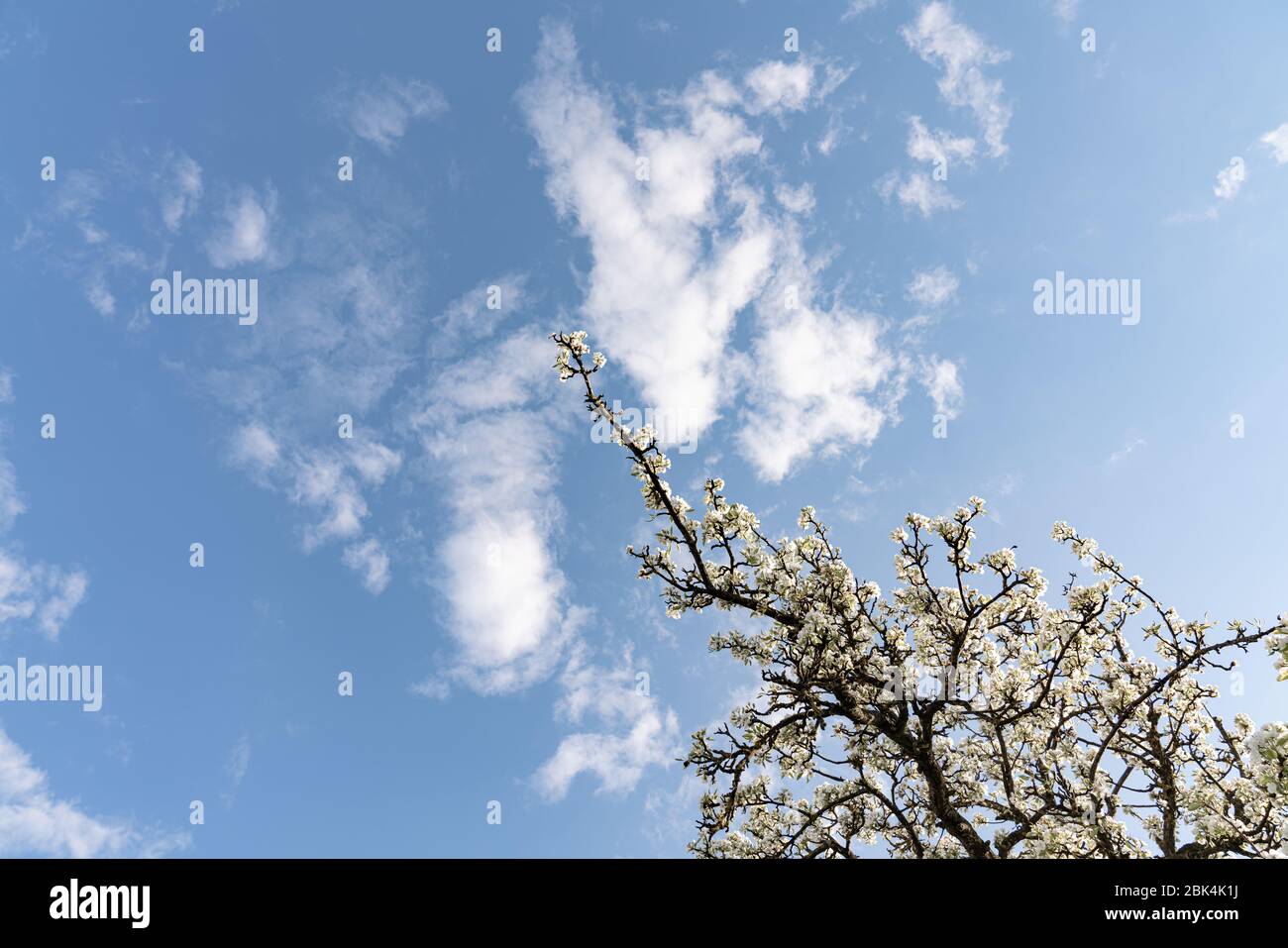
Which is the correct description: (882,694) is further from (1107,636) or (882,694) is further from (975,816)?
(1107,636)

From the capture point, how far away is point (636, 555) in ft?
34.3

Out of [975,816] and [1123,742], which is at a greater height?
[1123,742]

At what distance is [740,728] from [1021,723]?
20.7 feet

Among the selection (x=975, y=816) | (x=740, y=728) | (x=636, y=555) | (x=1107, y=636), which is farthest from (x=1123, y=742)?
(x=636, y=555)
